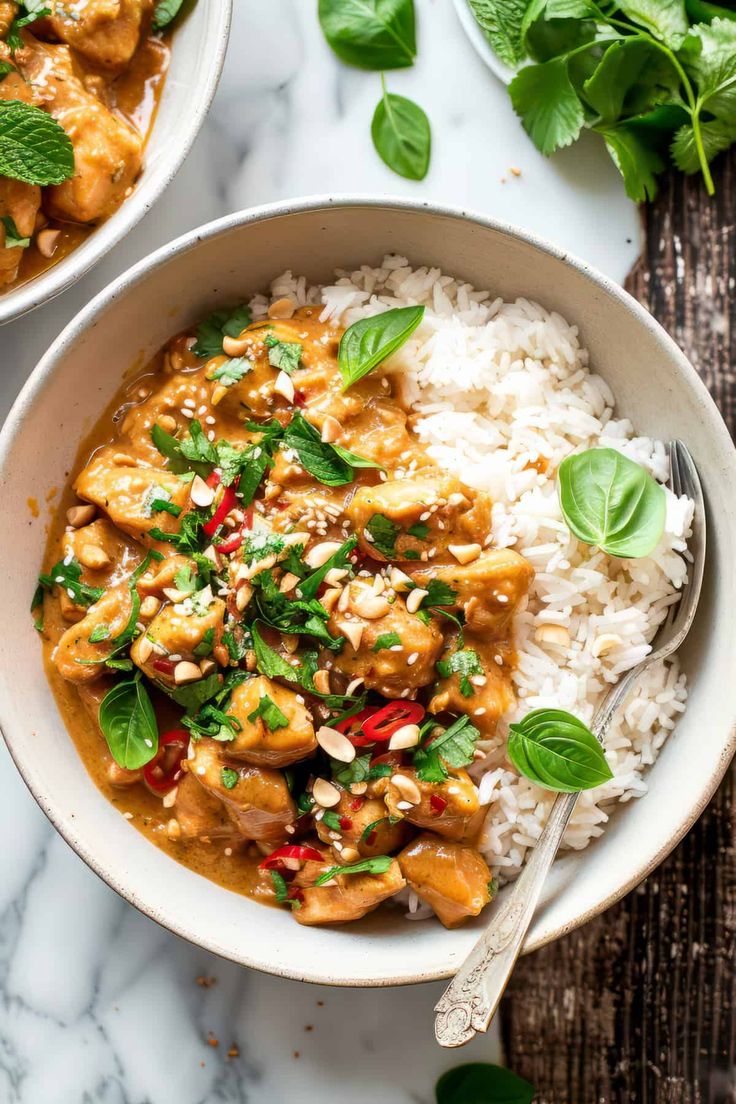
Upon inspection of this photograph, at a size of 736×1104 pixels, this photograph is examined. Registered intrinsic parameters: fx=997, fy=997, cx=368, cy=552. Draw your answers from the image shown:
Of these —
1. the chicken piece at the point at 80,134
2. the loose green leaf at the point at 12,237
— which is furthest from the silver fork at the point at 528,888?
the loose green leaf at the point at 12,237

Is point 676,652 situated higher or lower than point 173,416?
lower

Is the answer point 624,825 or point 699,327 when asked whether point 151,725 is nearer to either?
point 624,825

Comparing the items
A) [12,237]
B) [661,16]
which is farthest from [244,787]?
[661,16]

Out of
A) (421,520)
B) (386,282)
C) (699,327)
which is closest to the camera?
(421,520)

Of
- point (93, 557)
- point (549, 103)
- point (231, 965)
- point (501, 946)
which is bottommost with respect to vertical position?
point (231, 965)

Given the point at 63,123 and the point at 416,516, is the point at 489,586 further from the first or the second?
the point at 63,123

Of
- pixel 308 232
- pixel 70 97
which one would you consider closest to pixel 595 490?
pixel 308 232
